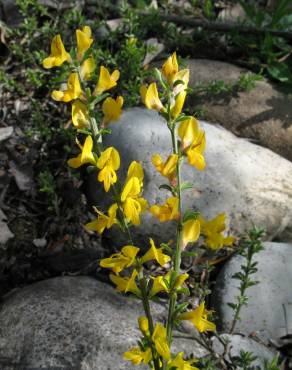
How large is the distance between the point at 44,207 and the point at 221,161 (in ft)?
3.69

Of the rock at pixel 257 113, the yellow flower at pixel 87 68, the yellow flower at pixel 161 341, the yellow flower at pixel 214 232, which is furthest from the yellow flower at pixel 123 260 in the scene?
the rock at pixel 257 113

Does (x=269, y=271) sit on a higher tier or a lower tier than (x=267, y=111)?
lower

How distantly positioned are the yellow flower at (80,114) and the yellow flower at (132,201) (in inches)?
8.7

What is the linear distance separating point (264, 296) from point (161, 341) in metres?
1.50

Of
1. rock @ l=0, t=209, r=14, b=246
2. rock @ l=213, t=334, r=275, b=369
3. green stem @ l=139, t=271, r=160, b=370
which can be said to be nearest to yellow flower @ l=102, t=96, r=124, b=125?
green stem @ l=139, t=271, r=160, b=370

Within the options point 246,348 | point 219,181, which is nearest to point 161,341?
point 246,348

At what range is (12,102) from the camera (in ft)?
14.2

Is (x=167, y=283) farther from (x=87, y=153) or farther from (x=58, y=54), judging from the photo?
(x=58, y=54)

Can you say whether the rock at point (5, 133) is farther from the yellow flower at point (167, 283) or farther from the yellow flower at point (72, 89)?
the yellow flower at point (167, 283)

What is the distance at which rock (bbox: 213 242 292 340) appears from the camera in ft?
10.2

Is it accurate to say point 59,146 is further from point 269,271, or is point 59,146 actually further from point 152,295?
point 152,295

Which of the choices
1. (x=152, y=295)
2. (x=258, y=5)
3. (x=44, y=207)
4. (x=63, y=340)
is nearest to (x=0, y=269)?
(x=44, y=207)

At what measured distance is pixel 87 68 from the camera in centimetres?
191

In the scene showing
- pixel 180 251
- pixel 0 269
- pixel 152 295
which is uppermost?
pixel 180 251
